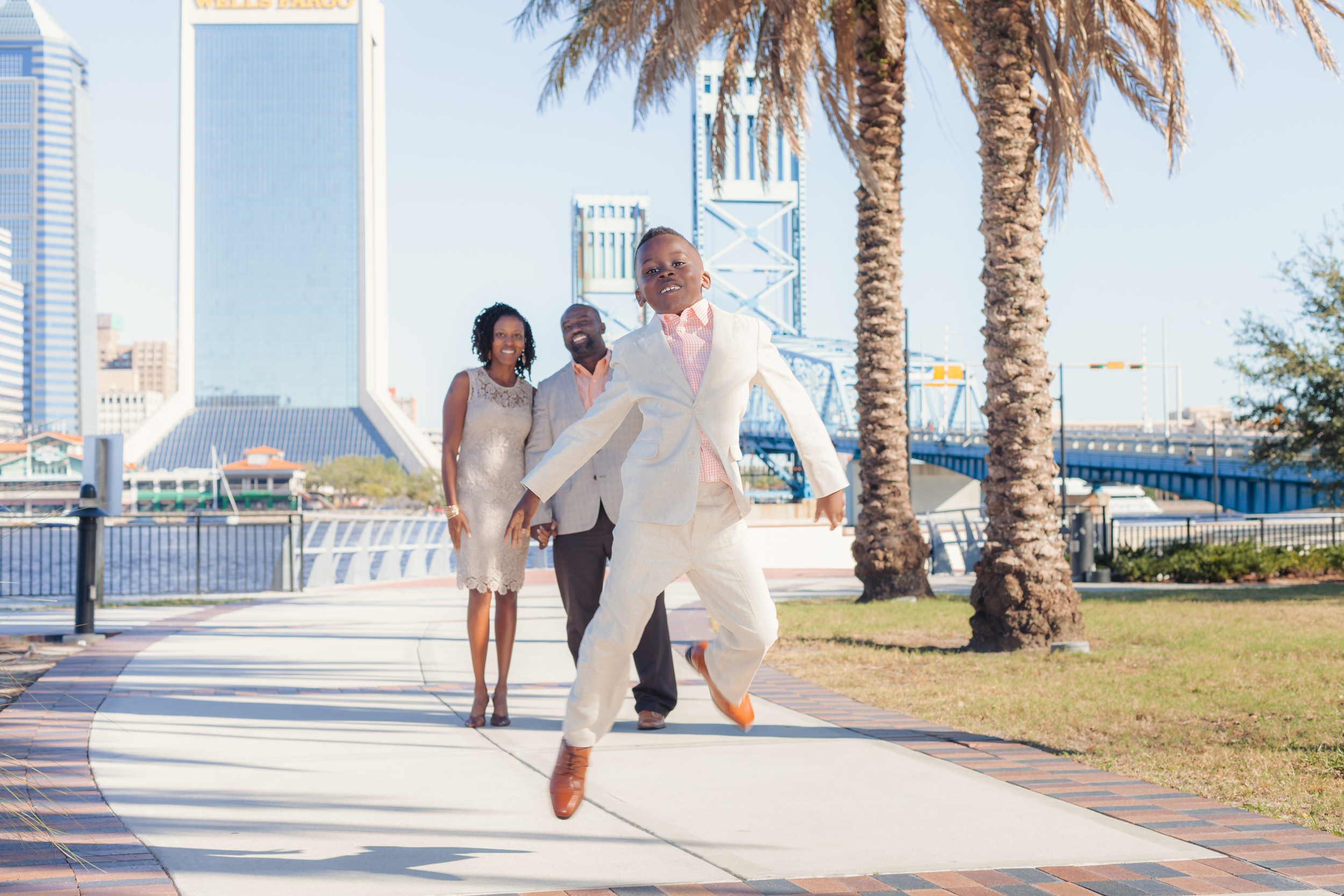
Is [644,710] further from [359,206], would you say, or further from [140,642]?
[359,206]

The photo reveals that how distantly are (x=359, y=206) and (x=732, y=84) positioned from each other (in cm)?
13676

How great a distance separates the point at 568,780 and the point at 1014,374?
595cm

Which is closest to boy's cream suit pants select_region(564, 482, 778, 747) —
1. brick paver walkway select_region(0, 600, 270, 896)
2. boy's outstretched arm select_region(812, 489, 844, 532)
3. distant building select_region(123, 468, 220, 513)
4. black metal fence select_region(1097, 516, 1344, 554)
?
boy's outstretched arm select_region(812, 489, 844, 532)

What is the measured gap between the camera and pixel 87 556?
8062 mm

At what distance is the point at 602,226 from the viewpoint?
13862cm

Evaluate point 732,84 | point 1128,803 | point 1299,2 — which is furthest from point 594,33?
point 1128,803

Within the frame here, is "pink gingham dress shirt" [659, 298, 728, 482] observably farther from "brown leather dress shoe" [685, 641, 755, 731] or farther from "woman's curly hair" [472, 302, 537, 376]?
"woman's curly hair" [472, 302, 537, 376]

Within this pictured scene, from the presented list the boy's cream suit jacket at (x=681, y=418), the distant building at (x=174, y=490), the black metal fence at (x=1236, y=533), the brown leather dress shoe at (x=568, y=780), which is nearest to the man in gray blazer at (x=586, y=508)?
the boy's cream suit jacket at (x=681, y=418)

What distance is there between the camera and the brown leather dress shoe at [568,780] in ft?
11.3

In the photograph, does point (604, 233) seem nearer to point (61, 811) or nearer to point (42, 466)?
point (42, 466)

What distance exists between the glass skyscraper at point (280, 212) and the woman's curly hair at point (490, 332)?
139 metres

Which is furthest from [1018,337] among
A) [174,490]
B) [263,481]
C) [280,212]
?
[280,212]

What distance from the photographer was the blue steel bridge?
29.3 metres

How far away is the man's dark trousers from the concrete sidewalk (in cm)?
17
